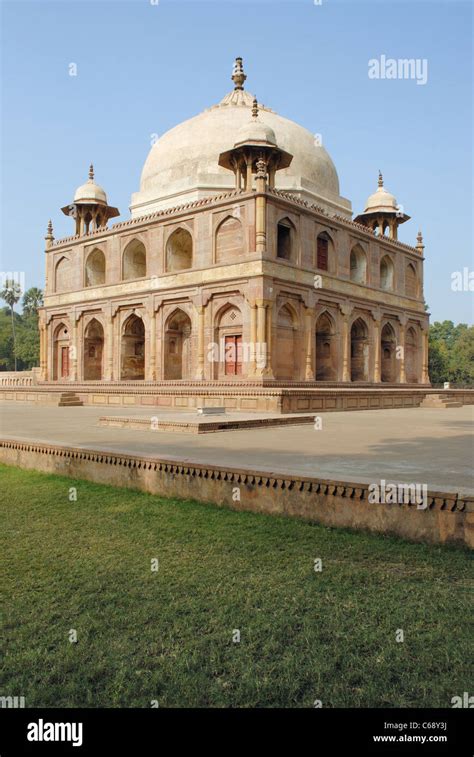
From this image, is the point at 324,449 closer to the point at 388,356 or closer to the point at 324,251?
the point at 324,251

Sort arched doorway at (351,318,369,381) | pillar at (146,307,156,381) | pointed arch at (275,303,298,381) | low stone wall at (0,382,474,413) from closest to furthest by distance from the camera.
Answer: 1. low stone wall at (0,382,474,413)
2. pointed arch at (275,303,298,381)
3. pillar at (146,307,156,381)
4. arched doorway at (351,318,369,381)

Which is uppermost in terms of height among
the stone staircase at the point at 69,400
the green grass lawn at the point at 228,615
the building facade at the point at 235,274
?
the building facade at the point at 235,274

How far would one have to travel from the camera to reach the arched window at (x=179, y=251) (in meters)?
26.1

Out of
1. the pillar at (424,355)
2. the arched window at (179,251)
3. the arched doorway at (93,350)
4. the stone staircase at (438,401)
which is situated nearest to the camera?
the stone staircase at (438,401)

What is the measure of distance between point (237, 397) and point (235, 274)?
270 inches

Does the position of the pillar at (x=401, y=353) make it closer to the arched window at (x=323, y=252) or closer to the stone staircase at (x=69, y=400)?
the arched window at (x=323, y=252)

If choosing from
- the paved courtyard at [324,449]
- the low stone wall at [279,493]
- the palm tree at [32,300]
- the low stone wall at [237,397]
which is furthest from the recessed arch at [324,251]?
the palm tree at [32,300]

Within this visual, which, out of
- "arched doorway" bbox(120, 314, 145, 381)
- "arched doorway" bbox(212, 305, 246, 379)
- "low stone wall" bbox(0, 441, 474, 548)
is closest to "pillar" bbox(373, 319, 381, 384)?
"arched doorway" bbox(212, 305, 246, 379)

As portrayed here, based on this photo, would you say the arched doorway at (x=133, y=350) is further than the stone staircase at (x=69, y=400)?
Yes

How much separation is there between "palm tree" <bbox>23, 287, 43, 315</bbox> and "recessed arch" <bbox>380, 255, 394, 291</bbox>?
52320 mm

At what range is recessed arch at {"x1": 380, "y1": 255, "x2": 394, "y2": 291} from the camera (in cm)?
3095

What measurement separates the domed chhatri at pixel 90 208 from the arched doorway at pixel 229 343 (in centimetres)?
1196

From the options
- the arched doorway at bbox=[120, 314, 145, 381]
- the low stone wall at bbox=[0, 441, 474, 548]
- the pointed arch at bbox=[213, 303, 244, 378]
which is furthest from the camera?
the arched doorway at bbox=[120, 314, 145, 381]

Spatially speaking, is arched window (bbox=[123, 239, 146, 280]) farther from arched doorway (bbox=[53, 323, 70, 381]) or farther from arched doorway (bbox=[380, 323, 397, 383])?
arched doorway (bbox=[380, 323, 397, 383])
